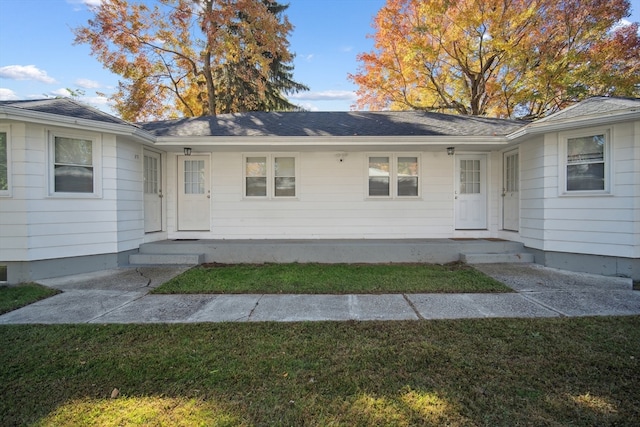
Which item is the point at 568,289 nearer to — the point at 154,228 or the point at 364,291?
the point at 364,291

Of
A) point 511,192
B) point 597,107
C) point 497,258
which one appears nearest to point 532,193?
point 511,192

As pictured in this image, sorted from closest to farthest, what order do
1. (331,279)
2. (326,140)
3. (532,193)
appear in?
1. (331,279)
2. (532,193)
3. (326,140)

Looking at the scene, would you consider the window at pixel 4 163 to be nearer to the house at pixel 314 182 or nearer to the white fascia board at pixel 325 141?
the house at pixel 314 182

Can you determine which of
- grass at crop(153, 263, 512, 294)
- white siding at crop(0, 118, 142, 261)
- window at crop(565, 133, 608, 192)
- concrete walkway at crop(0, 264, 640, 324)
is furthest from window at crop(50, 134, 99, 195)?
window at crop(565, 133, 608, 192)

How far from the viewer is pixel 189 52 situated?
16.9 metres

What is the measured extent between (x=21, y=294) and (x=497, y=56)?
19494 millimetres

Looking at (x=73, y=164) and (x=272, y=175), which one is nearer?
(x=73, y=164)

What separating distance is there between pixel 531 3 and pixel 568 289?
14657 mm

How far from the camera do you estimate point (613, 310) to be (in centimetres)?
405

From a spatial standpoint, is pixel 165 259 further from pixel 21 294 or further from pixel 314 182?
pixel 314 182

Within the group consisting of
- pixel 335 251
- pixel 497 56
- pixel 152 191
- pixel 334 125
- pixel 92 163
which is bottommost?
pixel 335 251

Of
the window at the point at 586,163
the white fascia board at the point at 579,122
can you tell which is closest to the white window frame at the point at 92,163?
the white fascia board at the point at 579,122

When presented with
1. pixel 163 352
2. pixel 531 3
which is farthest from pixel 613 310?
pixel 531 3

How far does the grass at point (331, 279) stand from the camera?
5.05 meters
